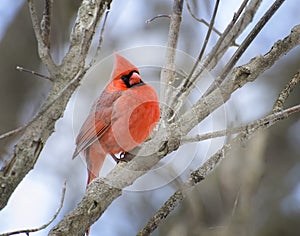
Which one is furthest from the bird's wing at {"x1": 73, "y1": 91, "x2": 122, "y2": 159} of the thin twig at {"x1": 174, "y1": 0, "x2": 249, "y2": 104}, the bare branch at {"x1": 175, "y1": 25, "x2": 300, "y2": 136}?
the bare branch at {"x1": 175, "y1": 25, "x2": 300, "y2": 136}

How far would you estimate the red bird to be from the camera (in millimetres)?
2398

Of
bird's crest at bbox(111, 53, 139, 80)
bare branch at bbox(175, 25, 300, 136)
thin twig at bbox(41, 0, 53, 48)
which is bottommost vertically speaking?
bare branch at bbox(175, 25, 300, 136)

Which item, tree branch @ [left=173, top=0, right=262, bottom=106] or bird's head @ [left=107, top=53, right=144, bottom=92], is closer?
tree branch @ [left=173, top=0, right=262, bottom=106]

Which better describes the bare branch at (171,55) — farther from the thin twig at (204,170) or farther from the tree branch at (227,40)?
the thin twig at (204,170)

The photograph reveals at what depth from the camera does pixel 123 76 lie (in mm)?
2572

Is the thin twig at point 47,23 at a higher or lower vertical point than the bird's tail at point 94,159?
lower

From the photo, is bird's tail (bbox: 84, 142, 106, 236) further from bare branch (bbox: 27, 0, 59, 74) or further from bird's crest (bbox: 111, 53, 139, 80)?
bare branch (bbox: 27, 0, 59, 74)

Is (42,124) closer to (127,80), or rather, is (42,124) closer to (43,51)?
(43,51)

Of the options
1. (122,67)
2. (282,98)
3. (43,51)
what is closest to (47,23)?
(43,51)

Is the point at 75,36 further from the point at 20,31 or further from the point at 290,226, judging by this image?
the point at 290,226

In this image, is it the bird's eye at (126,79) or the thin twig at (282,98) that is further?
Answer: the bird's eye at (126,79)

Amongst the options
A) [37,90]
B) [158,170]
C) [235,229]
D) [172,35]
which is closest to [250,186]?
[235,229]

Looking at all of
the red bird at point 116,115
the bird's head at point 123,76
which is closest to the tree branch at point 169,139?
the red bird at point 116,115

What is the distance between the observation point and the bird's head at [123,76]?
2475 millimetres
